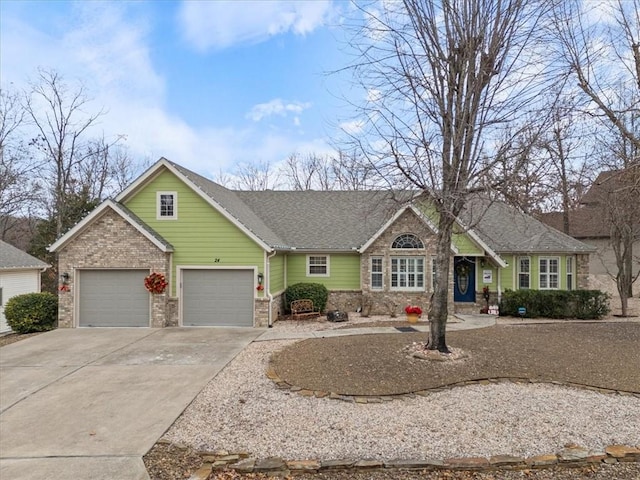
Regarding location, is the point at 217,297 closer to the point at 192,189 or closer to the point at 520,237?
the point at 192,189

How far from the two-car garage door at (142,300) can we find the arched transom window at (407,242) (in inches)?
242

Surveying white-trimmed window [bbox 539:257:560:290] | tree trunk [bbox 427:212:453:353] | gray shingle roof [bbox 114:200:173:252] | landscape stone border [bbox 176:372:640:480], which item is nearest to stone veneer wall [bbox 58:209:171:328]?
gray shingle roof [bbox 114:200:173:252]

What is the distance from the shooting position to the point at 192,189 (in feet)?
46.9

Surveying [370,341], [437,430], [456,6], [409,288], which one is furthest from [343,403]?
[409,288]

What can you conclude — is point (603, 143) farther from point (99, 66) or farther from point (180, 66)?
point (99, 66)

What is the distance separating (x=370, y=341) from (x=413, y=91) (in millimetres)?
6102

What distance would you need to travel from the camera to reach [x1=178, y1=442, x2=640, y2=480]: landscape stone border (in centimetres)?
449

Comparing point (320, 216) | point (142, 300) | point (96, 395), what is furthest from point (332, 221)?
point (96, 395)

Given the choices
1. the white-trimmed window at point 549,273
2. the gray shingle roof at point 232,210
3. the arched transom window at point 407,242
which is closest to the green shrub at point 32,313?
the gray shingle roof at point 232,210

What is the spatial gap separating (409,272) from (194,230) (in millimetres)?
8699

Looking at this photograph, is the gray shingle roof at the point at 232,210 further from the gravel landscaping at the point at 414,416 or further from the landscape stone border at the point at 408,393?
the landscape stone border at the point at 408,393

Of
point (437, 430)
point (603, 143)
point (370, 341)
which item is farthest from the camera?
point (603, 143)

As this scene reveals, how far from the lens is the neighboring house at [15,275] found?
19.1 m

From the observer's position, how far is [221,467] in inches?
Result: 180
